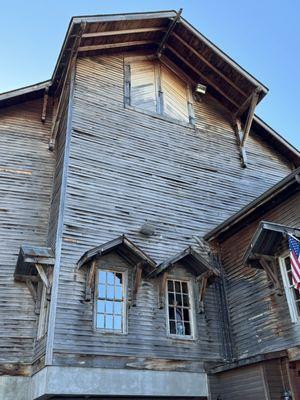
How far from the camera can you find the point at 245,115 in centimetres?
1708

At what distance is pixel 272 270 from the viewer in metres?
10.8

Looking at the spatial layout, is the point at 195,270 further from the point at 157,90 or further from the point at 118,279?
the point at 157,90

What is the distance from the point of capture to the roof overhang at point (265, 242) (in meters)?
9.97

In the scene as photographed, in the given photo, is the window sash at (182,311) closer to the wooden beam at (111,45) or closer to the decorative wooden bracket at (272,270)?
the decorative wooden bracket at (272,270)

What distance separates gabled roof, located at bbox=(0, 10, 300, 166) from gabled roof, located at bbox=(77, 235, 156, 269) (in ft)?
22.5

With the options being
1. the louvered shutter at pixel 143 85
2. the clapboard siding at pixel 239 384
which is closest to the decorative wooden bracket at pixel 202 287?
the clapboard siding at pixel 239 384

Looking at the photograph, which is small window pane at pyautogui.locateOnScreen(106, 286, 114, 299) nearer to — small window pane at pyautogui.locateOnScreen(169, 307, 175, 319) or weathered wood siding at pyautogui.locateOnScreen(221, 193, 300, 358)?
small window pane at pyautogui.locateOnScreen(169, 307, 175, 319)

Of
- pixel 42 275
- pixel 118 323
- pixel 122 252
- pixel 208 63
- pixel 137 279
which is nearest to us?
pixel 42 275

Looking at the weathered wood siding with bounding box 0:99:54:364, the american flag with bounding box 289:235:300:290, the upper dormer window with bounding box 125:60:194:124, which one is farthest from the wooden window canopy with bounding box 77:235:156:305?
the upper dormer window with bounding box 125:60:194:124

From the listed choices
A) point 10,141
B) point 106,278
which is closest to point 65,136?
point 10,141

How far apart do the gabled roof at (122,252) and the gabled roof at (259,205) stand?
8.55 ft

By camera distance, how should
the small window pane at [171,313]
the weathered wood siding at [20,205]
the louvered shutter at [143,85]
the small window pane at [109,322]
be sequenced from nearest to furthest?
the small window pane at [109,322] → the weathered wood siding at [20,205] → the small window pane at [171,313] → the louvered shutter at [143,85]

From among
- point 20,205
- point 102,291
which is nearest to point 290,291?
point 102,291

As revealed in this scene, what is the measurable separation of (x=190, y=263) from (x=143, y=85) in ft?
23.5
